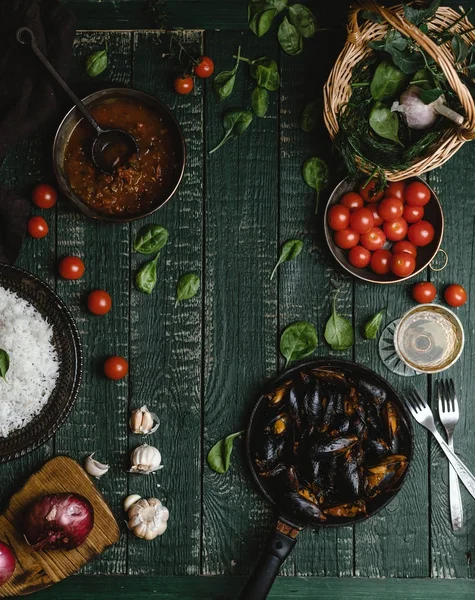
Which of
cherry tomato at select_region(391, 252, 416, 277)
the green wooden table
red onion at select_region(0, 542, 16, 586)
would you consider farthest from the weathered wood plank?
cherry tomato at select_region(391, 252, 416, 277)

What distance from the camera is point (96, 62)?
193 cm

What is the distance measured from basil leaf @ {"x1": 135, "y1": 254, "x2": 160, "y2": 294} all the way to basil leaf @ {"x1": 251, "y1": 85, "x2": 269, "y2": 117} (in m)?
0.50

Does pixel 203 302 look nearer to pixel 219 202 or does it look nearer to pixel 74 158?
pixel 219 202

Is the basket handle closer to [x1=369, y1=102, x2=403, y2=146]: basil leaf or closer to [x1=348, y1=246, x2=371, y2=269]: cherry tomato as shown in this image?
[x1=369, y1=102, x2=403, y2=146]: basil leaf

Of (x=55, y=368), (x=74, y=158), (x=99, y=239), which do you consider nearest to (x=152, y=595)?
(x=55, y=368)

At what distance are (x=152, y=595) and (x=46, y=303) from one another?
2.92 feet

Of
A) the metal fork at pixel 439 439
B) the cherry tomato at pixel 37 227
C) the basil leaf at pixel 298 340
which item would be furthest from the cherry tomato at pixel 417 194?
the cherry tomato at pixel 37 227

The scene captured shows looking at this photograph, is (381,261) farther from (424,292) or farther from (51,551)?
(51,551)

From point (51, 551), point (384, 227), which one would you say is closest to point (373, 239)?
point (384, 227)

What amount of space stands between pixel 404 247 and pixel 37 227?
40.6 inches

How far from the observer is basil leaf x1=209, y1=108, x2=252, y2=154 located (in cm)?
193

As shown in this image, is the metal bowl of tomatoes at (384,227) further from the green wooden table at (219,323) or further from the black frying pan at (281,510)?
the black frying pan at (281,510)

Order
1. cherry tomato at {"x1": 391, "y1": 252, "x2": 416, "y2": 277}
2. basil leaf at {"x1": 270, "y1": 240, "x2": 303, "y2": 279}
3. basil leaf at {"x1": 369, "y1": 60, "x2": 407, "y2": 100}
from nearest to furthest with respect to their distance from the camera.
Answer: basil leaf at {"x1": 369, "y1": 60, "x2": 407, "y2": 100} < cherry tomato at {"x1": 391, "y1": 252, "x2": 416, "y2": 277} < basil leaf at {"x1": 270, "y1": 240, "x2": 303, "y2": 279}

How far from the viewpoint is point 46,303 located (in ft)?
6.15
